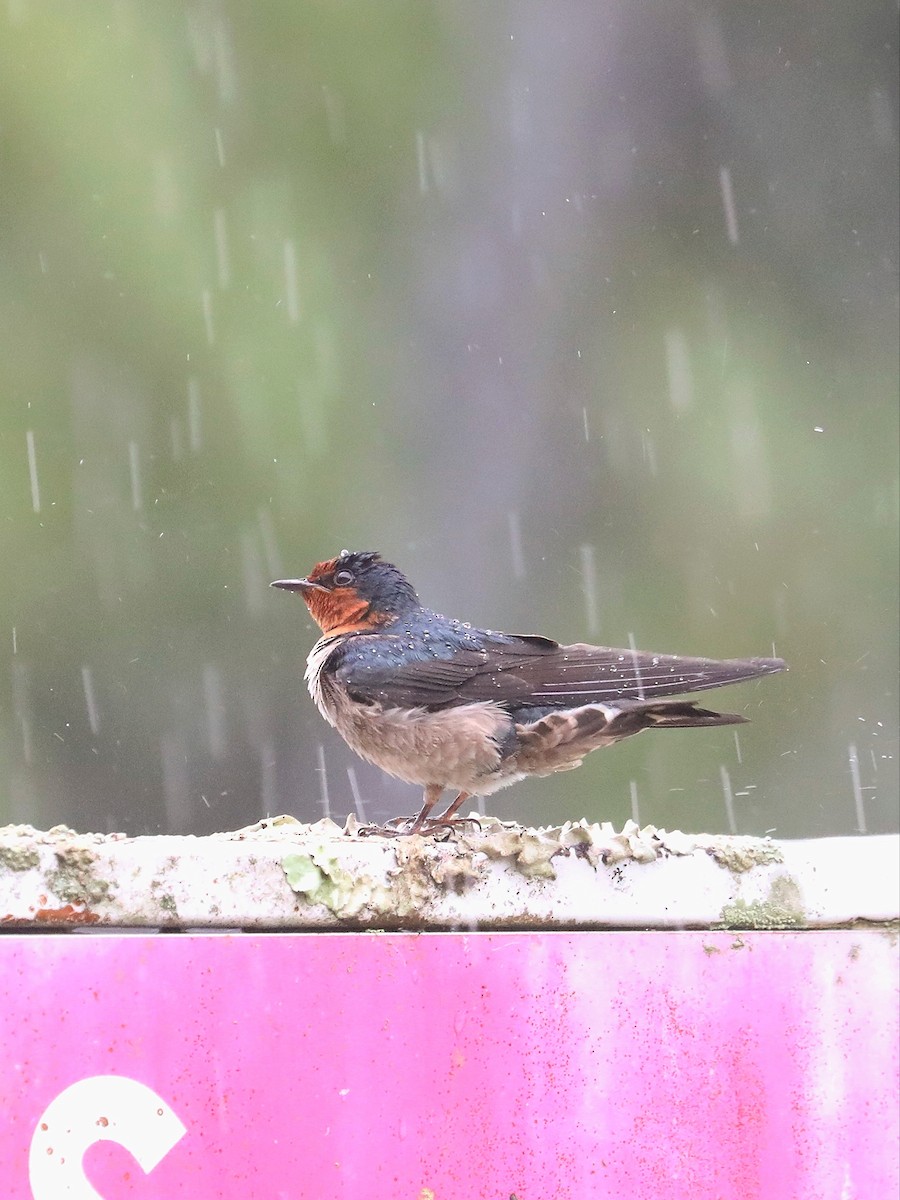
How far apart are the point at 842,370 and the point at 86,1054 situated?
26.1 feet

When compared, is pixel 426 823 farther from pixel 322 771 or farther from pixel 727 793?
pixel 727 793

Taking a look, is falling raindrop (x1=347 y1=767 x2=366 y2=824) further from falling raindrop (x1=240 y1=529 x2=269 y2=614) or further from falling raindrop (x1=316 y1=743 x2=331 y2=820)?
falling raindrop (x1=240 y1=529 x2=269 y2=614)

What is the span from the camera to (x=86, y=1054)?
63.5 inches

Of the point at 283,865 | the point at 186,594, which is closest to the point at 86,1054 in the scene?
the point at 283,865

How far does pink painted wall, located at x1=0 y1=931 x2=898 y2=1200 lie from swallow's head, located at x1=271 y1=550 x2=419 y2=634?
2003mm

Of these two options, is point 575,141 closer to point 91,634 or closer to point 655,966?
point 91,634

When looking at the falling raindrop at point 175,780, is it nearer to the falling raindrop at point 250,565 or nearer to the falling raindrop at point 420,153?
the falling raindrop at point 250,565

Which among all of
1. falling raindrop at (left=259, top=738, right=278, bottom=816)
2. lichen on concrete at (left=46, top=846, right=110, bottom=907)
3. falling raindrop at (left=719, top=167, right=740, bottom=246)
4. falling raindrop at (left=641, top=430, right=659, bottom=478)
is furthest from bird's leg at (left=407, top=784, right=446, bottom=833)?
falling raindrop at (left=719, top=167, right=740, bottom=246)

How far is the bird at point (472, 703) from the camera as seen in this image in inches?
120

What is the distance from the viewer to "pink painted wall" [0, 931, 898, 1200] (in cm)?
162

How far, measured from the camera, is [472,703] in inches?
130

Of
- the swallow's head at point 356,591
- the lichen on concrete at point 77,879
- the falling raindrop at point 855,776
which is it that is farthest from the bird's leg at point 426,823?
the falling raindrop at point 855,776

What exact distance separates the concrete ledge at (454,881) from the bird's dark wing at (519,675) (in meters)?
0.85

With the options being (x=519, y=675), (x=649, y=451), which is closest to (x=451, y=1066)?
(x=519, y=675)
